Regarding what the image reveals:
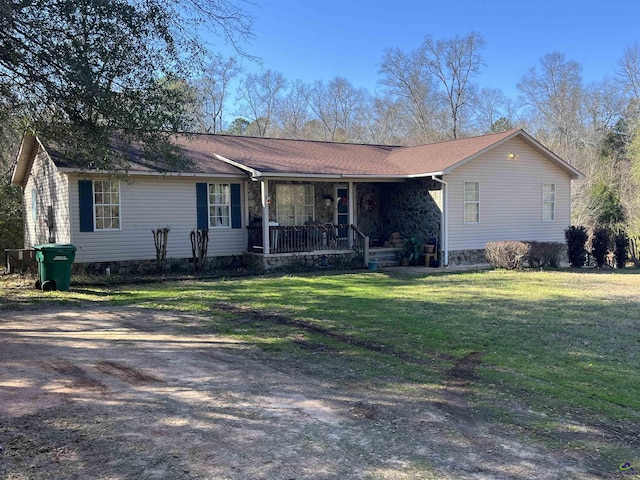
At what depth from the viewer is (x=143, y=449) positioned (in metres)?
3.84

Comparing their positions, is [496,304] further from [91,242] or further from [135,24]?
[91,242]

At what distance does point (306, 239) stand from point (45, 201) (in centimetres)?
785

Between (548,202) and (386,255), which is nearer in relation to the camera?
(386,255)

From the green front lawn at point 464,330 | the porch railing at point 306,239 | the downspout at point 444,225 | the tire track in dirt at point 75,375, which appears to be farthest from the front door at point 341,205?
the tire track in dirt at point 75,375

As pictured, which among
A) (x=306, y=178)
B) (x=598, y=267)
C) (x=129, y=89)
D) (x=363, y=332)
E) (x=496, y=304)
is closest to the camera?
(x=363, y=332)

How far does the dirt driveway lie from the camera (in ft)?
11.9

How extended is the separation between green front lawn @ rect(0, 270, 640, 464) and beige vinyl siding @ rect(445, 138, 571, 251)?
391cm

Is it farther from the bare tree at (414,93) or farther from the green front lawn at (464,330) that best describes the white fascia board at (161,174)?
the bare tree at (414,93)

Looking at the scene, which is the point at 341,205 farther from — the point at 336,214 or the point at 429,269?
the point at 429,269

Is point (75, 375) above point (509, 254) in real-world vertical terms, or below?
below

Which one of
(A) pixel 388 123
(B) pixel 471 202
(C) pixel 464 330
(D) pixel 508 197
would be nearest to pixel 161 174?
(C) pixel 464 330

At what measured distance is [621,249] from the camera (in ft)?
60.5

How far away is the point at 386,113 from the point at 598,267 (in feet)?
88.0

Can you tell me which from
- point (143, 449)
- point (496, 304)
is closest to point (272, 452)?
point (143, 449)
